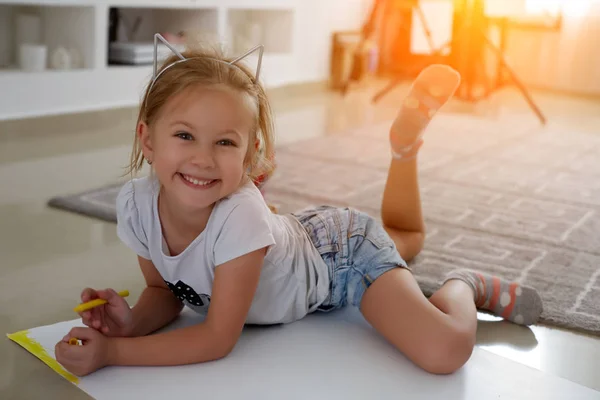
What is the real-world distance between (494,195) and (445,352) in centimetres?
113

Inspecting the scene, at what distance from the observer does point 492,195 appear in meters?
2.12

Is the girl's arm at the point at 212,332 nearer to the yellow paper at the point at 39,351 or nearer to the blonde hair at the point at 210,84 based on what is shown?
the yellow paper at the point at 39,351

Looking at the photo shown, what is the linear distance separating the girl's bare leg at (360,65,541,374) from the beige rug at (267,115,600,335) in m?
0.07

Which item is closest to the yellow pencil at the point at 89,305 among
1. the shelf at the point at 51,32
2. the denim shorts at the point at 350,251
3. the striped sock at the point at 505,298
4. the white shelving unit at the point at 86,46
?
the denim shorts at the point at 350,251

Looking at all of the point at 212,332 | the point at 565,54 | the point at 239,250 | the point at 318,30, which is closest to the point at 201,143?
the point at 239,250

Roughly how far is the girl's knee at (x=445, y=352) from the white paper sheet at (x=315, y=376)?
1 centimetres

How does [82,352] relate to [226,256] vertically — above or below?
below

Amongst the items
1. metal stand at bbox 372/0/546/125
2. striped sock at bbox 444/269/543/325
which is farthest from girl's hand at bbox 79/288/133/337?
metal stand at bbox 372/0/546/125

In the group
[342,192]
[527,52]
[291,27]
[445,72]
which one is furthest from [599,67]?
[445,72]

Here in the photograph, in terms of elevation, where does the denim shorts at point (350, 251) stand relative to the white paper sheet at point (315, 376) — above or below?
above

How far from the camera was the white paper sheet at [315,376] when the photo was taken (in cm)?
100

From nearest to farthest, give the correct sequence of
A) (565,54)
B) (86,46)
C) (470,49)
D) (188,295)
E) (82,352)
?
1. (82,352)
2. (188,295)
3. (86,46)
4. (470,49)
5. (565,54)

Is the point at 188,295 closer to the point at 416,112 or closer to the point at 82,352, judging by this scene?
the point at 82,352

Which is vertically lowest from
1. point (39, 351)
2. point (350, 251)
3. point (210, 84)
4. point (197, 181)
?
point (39, 351)
